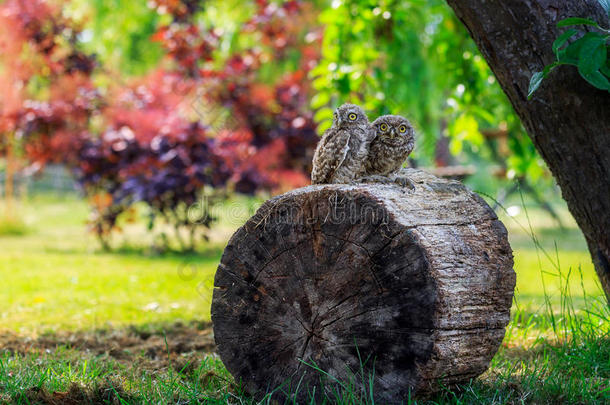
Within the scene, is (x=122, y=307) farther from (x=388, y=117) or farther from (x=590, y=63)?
(x=590, y=63)

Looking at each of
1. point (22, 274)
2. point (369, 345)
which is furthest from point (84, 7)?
point (369, 345)

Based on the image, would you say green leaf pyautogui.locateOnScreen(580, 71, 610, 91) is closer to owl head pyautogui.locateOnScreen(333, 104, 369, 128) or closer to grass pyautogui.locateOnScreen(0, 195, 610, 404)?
grass pyautogui.locateOnScreen(0, 195, 610, 404)

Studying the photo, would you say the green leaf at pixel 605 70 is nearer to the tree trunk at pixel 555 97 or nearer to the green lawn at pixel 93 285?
the tree trunk at pixel 555 97

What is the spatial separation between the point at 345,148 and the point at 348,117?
16 centimetres

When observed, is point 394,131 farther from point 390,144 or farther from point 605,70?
point 605,70

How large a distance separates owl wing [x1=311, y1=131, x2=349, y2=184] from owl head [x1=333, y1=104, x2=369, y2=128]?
0.05 meters

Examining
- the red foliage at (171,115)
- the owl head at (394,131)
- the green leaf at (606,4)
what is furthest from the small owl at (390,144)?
the red foliage at (171,115)

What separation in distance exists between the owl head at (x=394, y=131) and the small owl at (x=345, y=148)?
0.05 metres

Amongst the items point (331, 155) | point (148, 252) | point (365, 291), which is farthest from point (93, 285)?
point (365, 291)

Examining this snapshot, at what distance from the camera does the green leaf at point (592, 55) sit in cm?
256

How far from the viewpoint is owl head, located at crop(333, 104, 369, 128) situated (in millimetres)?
2967

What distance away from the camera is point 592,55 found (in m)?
2.56

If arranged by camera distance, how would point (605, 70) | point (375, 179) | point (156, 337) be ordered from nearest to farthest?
point (605, 70)
point (375, 179)
point (156, 337)

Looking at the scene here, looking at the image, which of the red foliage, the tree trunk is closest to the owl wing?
the tree trunk
